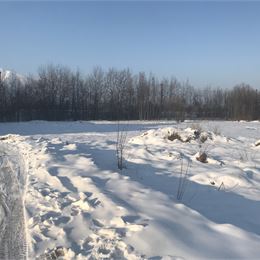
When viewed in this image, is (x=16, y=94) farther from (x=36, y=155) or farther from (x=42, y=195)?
(x=42, y=195)

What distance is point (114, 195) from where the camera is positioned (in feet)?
22.6

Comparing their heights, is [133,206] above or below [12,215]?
above

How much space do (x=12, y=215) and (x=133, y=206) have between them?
6.08 ft

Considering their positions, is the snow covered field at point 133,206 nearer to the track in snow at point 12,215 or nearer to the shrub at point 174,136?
the track in snow at point 12,215

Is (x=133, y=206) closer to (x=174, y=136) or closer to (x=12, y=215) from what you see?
(x=12, y=215)

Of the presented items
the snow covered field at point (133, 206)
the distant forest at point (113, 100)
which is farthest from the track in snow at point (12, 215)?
the distant forest at point (113, 100)

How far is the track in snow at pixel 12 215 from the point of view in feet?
16.6

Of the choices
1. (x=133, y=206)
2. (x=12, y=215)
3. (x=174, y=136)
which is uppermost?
(x=174, y=136)

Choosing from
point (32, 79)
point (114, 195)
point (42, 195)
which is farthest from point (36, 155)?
point (32, 79)

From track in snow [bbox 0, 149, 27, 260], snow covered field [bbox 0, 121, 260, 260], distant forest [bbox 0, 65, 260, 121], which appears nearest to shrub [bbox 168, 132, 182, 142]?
snow covered field [bbox 0, 121, 260, 260]

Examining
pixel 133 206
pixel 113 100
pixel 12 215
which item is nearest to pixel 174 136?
pixel 133 206

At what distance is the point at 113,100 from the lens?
72875 millimetres

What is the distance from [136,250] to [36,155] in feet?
26.8

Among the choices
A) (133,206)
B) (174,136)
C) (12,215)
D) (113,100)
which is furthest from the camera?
(113,100)
